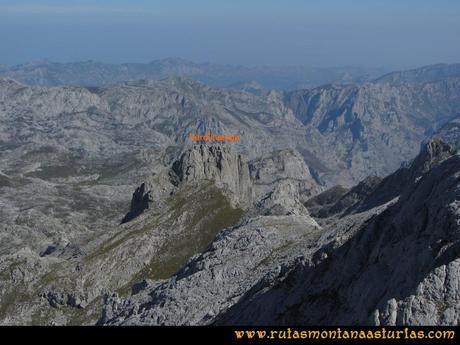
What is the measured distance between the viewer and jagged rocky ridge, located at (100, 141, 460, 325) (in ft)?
111

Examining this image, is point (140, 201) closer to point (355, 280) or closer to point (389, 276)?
point (355, 280)

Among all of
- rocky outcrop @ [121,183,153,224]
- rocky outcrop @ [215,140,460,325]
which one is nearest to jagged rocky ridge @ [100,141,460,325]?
rocky outcrop @ [215,140,460,325]

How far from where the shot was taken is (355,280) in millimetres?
44188

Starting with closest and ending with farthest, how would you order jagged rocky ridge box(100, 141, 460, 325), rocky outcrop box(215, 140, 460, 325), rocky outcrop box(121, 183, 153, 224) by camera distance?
rocky outcrop box(215, 140, 460, 325), jagged rocky ridge box(100, 141, 460, 325), rocky outcrop box(121, 183, 153, 224)

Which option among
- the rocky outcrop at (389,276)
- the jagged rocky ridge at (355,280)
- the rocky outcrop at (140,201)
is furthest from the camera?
the rocky outcrop at (140,201)

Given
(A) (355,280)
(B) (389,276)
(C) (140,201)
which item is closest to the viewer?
(B) (389,276)

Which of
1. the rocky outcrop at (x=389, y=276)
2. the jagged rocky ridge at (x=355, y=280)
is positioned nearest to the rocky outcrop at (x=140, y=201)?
the jagged rocky ridge at (x=355, y=280)

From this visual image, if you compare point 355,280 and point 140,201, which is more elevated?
point 355,280

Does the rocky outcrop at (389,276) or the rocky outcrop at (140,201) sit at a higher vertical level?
the rocky outcrop at (389,276)

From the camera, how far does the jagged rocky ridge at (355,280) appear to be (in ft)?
111

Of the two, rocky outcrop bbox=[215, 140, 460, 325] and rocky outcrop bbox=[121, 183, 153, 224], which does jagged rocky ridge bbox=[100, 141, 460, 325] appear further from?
rocky outcrop bbox=[121, 183, 153, 224]

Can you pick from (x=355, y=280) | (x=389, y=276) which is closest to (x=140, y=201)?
(x=355, y=280)

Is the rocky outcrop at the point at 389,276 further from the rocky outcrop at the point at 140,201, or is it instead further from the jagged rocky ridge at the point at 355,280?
the rocky outcrop at the point at 140,201
